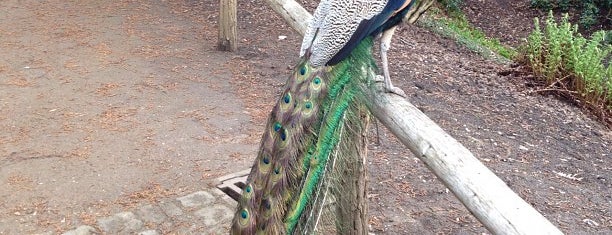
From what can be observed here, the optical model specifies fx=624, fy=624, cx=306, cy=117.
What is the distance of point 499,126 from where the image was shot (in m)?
4.86

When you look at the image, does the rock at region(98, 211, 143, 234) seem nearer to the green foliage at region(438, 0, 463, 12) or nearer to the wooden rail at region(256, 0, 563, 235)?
the wooden rail at region(256, 0, 563, 235)

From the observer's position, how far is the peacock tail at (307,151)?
2.33 m

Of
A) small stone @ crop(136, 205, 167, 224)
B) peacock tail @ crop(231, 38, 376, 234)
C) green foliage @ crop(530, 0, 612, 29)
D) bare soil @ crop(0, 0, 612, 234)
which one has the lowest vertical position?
green foliage @ crop(530, 0, 612, 29)

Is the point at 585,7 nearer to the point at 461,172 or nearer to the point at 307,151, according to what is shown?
the point at 307,151

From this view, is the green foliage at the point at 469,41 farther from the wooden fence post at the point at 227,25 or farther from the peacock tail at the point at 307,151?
the peacock tail at the point at 307,151

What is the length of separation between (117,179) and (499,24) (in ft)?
26.9

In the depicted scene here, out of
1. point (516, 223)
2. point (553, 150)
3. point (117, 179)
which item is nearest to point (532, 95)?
point (553, 150)

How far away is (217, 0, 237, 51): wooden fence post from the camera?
17.9 ft

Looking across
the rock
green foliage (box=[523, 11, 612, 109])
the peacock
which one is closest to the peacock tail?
the peacock

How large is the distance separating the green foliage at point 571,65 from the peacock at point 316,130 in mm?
3791

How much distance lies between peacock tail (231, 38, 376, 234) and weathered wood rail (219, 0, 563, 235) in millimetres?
100

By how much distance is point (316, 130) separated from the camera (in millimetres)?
2336

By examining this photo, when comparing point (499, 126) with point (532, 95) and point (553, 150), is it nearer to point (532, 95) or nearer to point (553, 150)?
point (553, 150)

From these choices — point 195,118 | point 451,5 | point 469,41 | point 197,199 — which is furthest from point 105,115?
point 451,5
